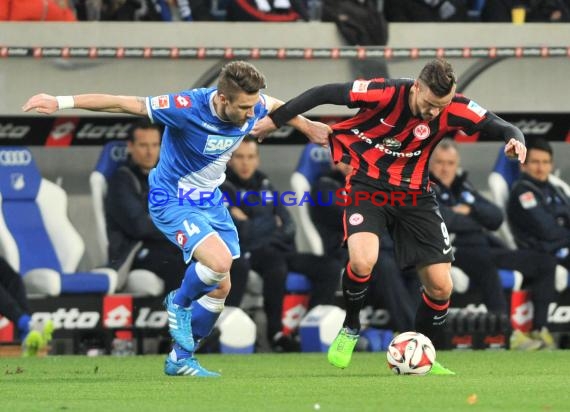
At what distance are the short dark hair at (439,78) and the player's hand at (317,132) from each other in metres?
0.90

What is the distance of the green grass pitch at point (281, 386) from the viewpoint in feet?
24.3

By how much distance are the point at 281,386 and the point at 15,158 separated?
5590mm

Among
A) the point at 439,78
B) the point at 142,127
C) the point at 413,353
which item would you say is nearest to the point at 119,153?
the point at 142,127

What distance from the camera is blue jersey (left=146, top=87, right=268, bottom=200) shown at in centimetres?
923

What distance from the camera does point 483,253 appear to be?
45.2ft

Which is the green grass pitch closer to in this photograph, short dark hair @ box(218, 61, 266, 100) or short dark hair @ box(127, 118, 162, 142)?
short dark hair @ box(218, 61, 266, 100)

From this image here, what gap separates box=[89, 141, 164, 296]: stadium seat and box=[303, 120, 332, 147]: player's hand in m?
3.62

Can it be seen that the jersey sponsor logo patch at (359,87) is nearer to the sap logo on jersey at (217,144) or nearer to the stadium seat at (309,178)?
the sap logo on jersey at (217,144)

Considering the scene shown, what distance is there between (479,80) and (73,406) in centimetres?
744

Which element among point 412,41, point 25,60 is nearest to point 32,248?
point 25,60

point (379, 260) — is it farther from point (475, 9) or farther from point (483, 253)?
point (475, 9)

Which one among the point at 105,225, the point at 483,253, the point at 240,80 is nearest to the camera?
the point at 240,80

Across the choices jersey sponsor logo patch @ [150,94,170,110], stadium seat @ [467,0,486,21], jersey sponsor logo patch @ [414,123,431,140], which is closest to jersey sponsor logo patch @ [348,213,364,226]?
jersey sponsor logo patch @ [414,123,431,140]

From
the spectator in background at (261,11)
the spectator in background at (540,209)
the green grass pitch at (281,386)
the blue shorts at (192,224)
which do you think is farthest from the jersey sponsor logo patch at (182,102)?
the spectator in background at (540,209)
